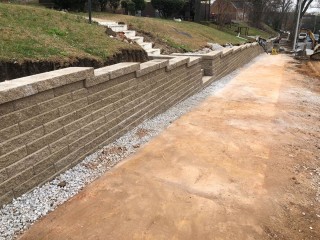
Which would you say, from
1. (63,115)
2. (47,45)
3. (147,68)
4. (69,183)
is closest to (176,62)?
(147,68)

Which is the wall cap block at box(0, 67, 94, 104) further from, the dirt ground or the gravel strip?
the dirt ground

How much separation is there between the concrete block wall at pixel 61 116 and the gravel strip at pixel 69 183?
0.33 ft

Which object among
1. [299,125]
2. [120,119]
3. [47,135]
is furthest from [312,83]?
[47,135]

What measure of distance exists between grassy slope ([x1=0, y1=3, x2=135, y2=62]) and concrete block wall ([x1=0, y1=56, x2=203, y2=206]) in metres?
1.51

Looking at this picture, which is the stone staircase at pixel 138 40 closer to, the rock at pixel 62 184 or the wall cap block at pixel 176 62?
the wall cap block at pixel 176 62

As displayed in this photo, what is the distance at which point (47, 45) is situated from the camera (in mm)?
6273

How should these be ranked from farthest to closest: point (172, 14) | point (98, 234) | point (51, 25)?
point (172, 14)
point (51, 25)
point (98, 234)

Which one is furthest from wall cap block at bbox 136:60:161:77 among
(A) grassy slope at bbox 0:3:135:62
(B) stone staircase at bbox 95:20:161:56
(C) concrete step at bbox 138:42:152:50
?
(C) concrete step at bbox 138:42:152:50

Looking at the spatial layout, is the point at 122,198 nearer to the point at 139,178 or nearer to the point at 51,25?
the point at 139,178

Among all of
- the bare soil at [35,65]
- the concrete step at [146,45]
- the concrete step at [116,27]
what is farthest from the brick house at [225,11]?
the bare soil at [35,65]

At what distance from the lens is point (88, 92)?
14.7 ft

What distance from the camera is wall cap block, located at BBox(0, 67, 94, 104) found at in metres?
3.20

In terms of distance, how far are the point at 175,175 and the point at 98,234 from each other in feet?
5.00

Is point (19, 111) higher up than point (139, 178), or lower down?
higher up
